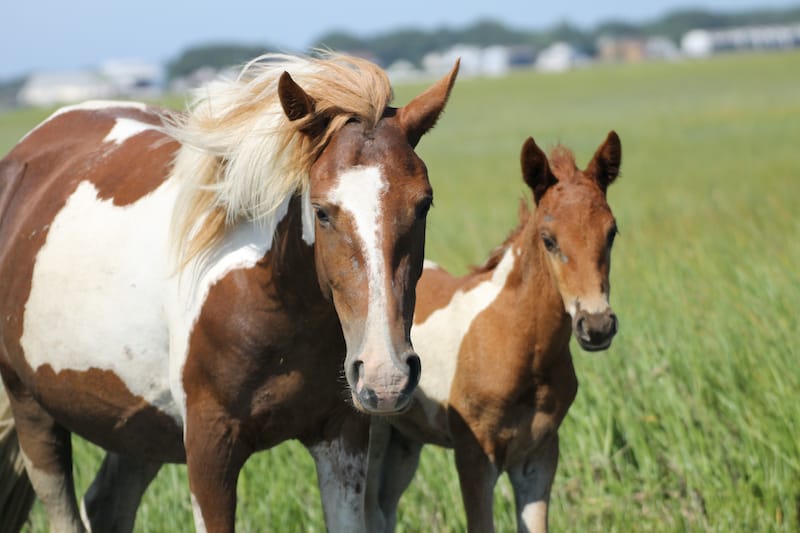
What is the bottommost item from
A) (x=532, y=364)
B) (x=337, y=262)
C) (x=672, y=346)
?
(x=672, y=346)

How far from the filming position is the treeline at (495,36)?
14738 centimetres

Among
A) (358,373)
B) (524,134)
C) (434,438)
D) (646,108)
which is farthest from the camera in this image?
(646,108)

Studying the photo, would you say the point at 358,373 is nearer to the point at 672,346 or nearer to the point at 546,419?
the point at 546,419

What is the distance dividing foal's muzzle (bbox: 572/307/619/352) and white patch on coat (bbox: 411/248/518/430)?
744 millimetres

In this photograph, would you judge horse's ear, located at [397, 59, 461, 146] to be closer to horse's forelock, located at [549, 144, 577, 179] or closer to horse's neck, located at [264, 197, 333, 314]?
horse's neck, located at [264, 197, 333, 314]

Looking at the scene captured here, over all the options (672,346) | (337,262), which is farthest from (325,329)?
(672,346)

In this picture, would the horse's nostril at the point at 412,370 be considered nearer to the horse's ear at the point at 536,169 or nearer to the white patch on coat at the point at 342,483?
the white patch on coat at the point at 342,483

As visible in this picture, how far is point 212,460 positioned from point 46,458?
1.50 meters

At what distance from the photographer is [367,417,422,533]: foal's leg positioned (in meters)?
5.36

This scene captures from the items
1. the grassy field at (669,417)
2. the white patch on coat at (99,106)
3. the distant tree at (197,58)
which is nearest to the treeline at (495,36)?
the distant tree at (197,58)

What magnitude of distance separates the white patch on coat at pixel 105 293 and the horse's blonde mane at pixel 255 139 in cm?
21

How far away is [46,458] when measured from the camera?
4.93 metres

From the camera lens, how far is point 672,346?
6.89m

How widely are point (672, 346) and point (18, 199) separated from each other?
3.90 metres
